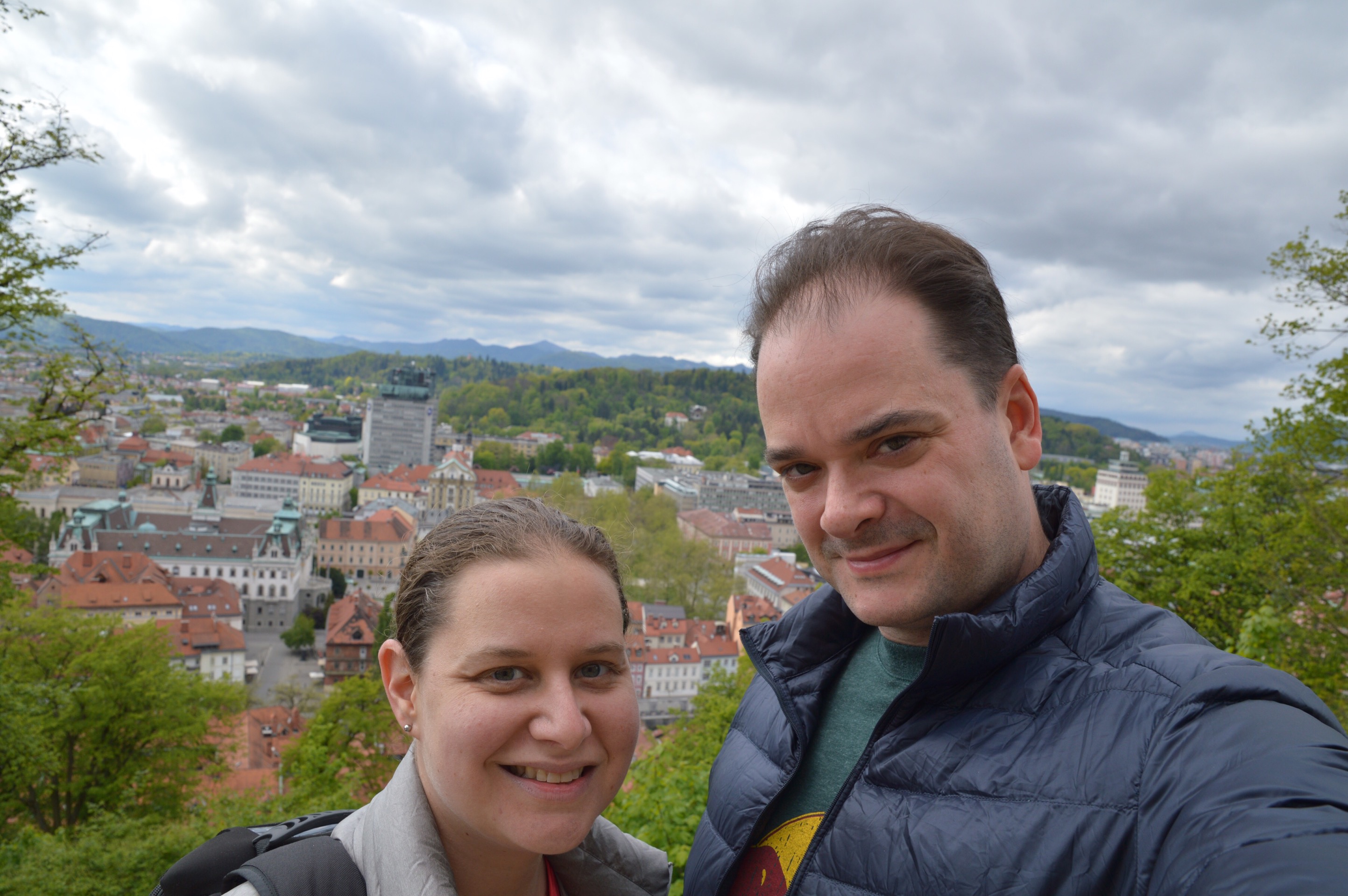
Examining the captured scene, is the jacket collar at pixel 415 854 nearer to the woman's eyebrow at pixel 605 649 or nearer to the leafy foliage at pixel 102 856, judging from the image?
the woman's eyebrow at pixel 605 649

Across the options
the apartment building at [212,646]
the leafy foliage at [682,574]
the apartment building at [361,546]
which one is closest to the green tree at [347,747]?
the apartment building at [212,646]

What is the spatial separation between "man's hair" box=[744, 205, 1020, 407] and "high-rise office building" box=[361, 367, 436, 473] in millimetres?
91053

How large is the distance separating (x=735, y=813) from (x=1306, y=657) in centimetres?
911

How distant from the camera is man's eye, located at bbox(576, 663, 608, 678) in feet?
5.01

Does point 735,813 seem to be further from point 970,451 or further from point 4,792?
point 4,792

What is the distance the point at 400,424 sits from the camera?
88250 millimetres

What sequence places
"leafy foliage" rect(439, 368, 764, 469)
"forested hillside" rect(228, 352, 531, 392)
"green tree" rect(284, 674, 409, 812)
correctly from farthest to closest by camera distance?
1. "forested hillside" rect(228, 352, 531, 392)
2. "leafy foliage" rect(439, 368, 764, 469)
3. "green tree" rect(284, 674, 409, 812)

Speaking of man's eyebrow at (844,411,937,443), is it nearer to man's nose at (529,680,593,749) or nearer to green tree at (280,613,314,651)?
man's nose at (529,680,593,749)

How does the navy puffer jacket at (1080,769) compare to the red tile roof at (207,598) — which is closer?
the navy puffer jacket at (1080,769)

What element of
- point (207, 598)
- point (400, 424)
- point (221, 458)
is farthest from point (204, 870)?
point (221, 458)

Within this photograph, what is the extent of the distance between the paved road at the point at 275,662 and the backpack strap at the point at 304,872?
32360 millimetres

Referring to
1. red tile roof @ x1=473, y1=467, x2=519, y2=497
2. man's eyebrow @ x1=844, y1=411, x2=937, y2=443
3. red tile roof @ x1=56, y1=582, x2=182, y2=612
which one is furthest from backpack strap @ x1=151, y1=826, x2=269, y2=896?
red tile roof @ x1=473, y1=467, x2=519, y2=497

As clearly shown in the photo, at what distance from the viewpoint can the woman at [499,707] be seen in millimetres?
1406

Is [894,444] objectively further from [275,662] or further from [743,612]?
[275,662]
